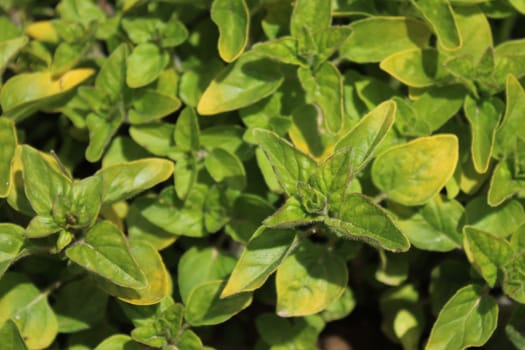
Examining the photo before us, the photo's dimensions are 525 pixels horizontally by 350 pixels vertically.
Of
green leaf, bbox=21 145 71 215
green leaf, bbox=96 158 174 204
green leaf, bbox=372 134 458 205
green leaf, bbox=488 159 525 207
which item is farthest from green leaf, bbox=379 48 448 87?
green leaf, bbox=21 145 71 215

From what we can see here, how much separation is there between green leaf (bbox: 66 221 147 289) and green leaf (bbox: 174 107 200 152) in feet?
1.61

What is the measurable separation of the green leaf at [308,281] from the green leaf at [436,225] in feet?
0.97

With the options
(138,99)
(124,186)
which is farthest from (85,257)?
(138,99)

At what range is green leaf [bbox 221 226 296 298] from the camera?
96.0 inches

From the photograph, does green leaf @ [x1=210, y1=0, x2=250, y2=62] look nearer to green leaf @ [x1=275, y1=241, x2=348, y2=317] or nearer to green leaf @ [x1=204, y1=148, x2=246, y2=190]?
green leaf @ [x1=204, y1=148, x2=246, y2=190]

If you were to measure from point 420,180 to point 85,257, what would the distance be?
1.18 metres

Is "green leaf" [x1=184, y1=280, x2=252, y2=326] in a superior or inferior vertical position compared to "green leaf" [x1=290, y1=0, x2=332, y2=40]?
inferior

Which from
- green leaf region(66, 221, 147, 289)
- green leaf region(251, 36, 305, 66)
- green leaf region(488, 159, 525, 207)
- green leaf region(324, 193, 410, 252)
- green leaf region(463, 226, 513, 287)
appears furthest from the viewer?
green leaf region(251, 36, 305, 66)

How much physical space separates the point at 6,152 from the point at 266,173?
3.02 ft

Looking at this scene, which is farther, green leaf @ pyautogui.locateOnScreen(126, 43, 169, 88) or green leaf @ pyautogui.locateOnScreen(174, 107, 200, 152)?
green leaf @ pyautogui.locateOnScreen(126, 43, 169, 88)

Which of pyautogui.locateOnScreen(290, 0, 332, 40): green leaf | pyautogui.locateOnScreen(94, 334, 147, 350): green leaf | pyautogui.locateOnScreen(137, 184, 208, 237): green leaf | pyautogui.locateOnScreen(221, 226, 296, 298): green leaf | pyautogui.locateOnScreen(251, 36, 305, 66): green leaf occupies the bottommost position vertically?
pyautogui.locateOnScreen(94, 334, 147, 350): green leaf

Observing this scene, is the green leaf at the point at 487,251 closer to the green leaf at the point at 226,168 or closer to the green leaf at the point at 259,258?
the green leaf at the point at 259,258

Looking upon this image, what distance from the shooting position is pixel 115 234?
2.46 metres

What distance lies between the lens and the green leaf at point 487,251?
8.11 ft
